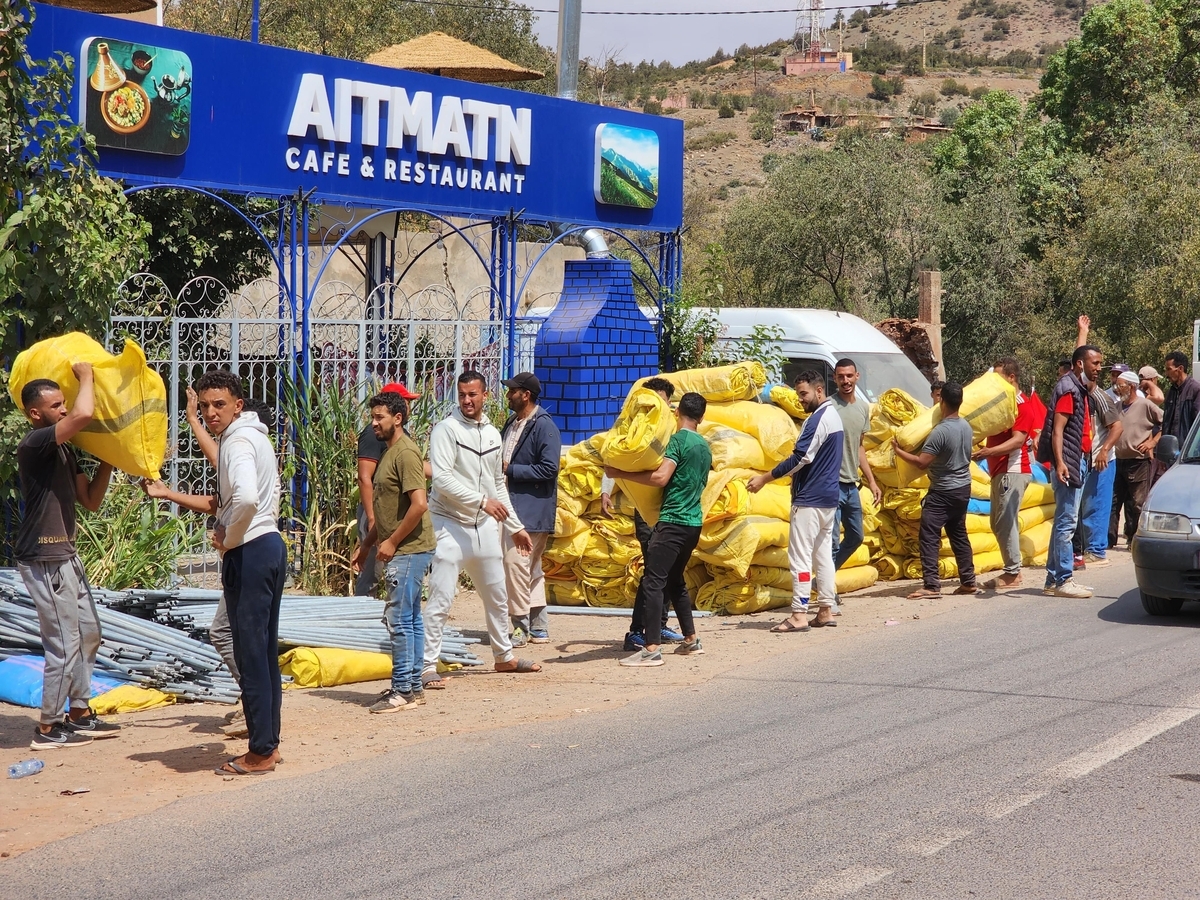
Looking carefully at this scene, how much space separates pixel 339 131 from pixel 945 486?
A: 606 cm

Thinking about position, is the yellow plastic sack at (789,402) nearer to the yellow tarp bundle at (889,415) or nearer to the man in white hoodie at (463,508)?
the yellow tarp bundle at (889,415)

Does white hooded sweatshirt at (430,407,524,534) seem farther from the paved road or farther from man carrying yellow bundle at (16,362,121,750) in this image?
man carrying yellow bundle at (16,362,121,750)

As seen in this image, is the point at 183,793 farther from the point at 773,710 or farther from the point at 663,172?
the point at 663,172

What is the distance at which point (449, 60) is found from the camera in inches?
700

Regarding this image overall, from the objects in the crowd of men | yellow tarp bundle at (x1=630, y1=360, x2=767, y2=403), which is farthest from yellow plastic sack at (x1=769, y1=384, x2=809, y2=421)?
the crowd of men

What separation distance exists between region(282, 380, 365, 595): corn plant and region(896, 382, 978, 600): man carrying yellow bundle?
4.71m

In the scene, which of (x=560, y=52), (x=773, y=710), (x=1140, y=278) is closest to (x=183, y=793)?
(x=773, y=710)

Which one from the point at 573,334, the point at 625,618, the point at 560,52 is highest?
the point at 560,52

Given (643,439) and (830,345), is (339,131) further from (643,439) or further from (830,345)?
(830,345)

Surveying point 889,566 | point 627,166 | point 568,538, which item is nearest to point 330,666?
point 568,538

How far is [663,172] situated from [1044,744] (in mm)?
10095

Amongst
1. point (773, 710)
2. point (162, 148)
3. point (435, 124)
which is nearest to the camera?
point (773, 710)

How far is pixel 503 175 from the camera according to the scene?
43.8 ft

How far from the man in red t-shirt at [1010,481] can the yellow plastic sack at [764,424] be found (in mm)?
1834
